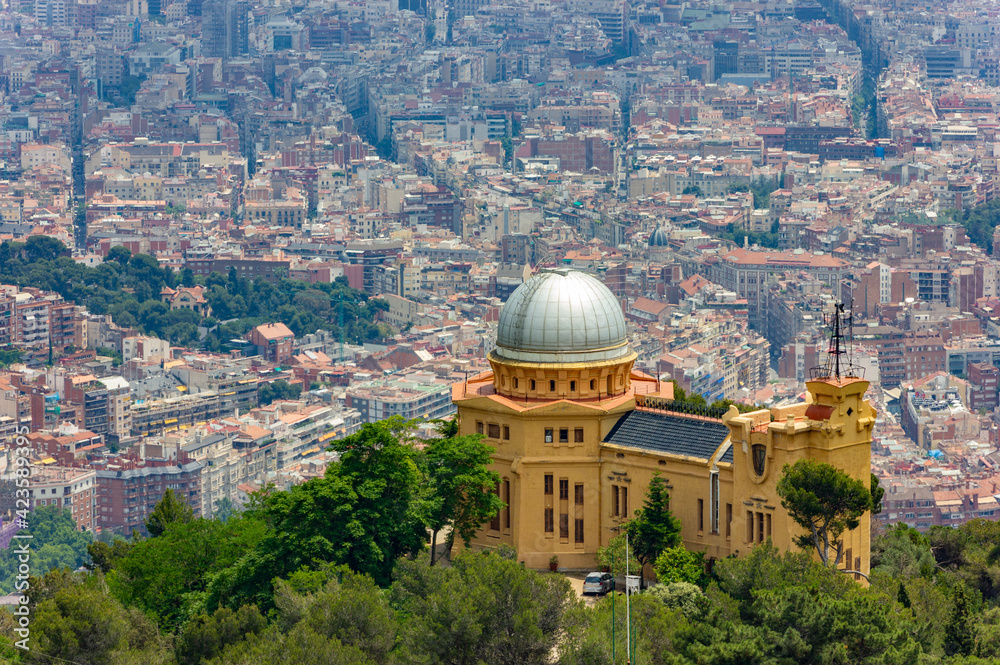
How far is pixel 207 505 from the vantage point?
104688 millimetres

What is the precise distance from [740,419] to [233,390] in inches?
3784

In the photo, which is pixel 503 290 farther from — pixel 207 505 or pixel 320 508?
pixel 320 508

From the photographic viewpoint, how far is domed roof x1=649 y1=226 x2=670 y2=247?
6161 inches

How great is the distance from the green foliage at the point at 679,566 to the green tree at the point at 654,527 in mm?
238

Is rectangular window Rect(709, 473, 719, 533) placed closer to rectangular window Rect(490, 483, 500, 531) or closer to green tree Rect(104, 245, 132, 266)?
rectangular window Rect(490, 483, 500, 531)

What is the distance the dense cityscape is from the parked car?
65 millimetres

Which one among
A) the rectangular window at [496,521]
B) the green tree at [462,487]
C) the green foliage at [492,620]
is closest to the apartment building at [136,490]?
the rectangular window at [496,521]

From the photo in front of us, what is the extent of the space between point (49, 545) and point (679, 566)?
67.0 m

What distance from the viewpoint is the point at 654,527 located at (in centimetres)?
3378

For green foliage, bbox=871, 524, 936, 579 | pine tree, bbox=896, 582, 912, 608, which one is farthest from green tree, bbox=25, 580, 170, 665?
green foliage, bbox=871, 524, 936, 579

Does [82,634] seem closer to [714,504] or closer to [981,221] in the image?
[714,504]

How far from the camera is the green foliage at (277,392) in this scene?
5015 inches

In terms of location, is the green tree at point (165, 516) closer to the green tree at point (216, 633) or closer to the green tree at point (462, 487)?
the green tree at point (462, 487)

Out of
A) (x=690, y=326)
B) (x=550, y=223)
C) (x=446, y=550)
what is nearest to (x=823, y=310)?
(x=690, y=326)
